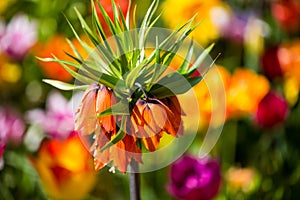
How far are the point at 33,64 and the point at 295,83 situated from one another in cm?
52

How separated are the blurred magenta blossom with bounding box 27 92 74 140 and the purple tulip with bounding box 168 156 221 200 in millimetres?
182

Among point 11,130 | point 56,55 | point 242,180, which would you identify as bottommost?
point 242,180

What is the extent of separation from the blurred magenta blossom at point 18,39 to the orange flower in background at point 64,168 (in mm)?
326

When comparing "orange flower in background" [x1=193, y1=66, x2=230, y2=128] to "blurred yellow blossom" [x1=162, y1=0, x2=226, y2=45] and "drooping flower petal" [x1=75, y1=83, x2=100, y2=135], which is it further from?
"drooping flower petal" [x1=75, y1=83, x2=100, y2=135]

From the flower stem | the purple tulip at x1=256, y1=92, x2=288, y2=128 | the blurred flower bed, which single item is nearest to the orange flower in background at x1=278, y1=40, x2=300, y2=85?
the blurred flower bed

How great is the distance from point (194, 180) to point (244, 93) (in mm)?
283

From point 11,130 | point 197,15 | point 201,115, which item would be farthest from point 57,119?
point 197,15

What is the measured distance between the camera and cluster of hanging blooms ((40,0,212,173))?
2.28 feet

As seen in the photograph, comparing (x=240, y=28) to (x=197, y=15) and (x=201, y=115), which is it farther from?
(x=201, y=115)

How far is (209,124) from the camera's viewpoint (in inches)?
50.2

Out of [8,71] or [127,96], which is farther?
[8,71]

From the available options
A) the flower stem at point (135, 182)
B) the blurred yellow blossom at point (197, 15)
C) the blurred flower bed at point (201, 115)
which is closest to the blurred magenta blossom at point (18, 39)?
the blurred flower bed at point (201, 115)

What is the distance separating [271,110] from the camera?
1.24 m

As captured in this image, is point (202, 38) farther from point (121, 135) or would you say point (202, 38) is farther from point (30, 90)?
point (121, 135)
